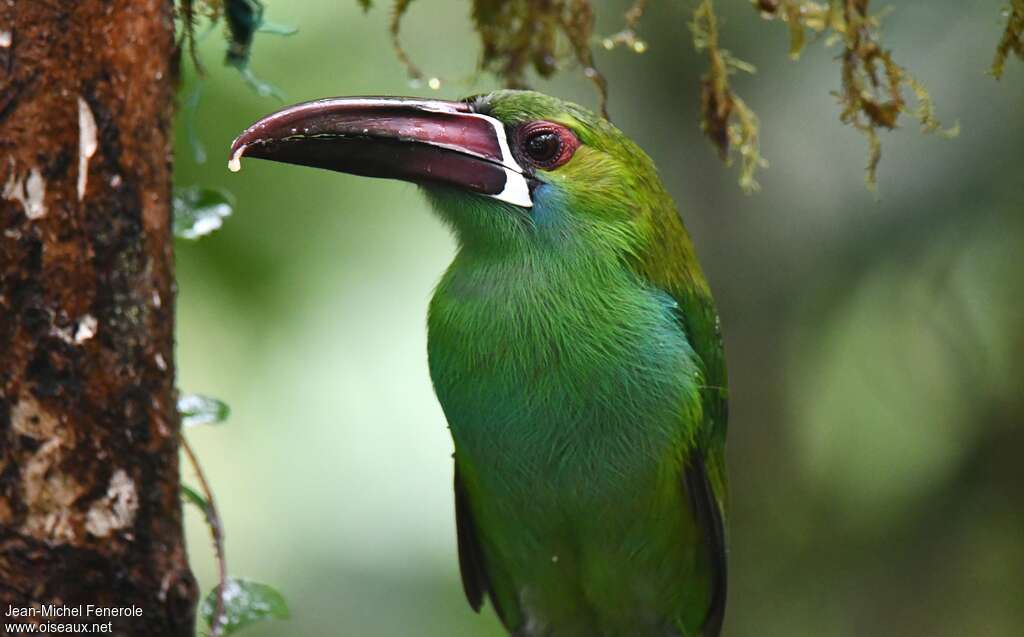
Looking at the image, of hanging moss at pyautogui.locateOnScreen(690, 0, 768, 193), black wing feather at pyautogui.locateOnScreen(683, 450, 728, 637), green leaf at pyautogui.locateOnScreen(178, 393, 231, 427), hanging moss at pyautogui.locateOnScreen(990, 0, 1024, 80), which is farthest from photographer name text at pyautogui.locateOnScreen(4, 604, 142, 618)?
hanging moss at pyautogui.locateOnScreen(990, 0, 1024, 80)

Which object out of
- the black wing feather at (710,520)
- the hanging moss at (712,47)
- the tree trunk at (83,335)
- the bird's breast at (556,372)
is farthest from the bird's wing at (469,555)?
the tree trunk at (83,335)

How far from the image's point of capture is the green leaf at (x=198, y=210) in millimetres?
2797

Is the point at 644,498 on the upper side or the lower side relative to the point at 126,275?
lower

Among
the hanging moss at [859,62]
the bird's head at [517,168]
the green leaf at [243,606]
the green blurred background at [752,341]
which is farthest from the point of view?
the green blurred background at [752,341]

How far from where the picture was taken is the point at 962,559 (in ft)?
15.2

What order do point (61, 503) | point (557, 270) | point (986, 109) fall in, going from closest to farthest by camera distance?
point (61, 503) < point (557, 270) < point (986, 109)

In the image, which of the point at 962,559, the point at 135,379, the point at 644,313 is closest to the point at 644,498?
the point at 644,313

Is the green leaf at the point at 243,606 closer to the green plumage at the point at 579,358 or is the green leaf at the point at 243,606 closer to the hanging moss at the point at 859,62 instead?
the green plumage at the point at 579,358

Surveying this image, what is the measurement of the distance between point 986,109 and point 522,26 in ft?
6.05

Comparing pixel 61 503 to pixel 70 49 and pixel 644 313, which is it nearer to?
pixel 70 49

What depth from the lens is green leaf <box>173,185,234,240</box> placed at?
2797 millimetres

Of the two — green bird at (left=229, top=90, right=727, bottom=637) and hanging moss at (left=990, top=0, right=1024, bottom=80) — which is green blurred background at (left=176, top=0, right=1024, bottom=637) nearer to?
hanging moss at (left=990, top=0, right=1024, bottom=80)

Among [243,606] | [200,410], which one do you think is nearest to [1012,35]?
[200,410]

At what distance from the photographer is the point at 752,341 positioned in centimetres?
494
